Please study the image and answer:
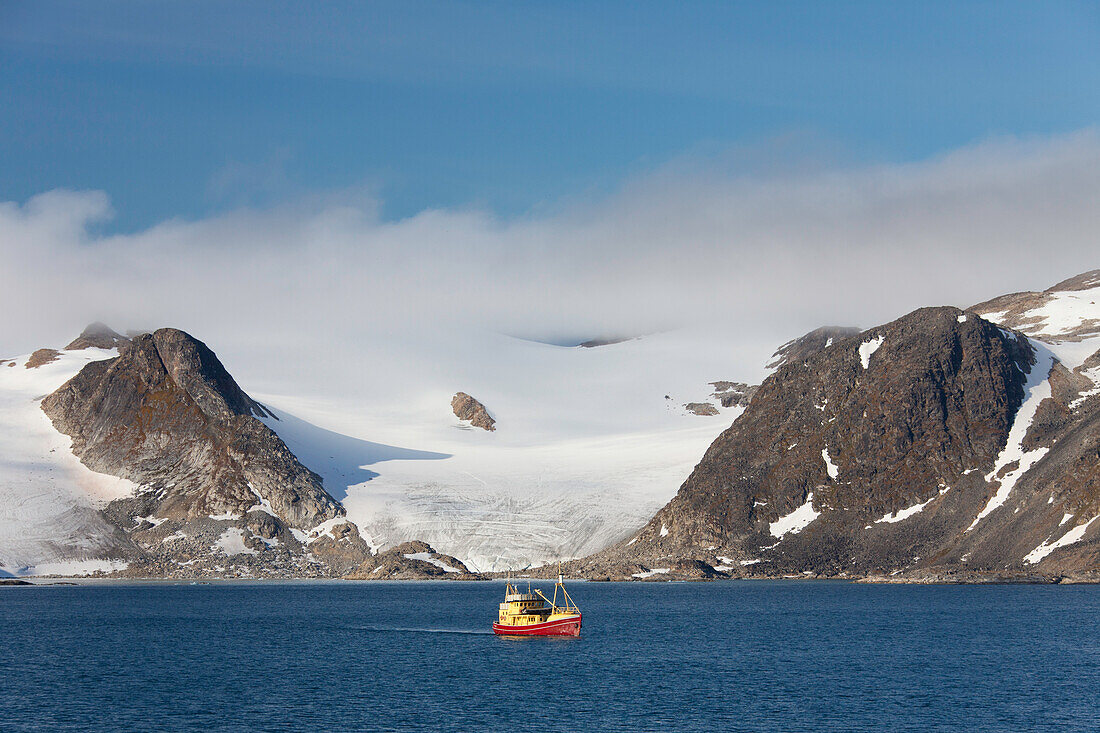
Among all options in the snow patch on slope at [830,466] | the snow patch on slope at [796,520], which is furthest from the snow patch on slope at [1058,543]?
the snow patch on slope at [830,466]

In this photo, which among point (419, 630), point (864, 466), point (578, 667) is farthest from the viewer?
point (864, 466)

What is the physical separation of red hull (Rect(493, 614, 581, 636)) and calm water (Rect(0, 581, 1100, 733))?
2.04 m

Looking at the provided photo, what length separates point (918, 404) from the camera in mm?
192250

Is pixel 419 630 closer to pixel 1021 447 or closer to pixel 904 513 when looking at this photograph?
pixel 904 513

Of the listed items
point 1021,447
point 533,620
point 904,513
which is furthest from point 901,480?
point 533,620

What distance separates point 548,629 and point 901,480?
96.3 metres

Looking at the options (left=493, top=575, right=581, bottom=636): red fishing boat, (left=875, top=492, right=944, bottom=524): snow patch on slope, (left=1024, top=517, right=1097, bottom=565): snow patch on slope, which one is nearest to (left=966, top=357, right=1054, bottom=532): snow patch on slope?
(left=875, top=492, right=944, bottom=524): snow patch on slope

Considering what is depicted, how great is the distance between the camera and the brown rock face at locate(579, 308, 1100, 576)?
16562 centimetres

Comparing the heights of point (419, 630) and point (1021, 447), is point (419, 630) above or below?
below

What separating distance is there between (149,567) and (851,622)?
12581cm

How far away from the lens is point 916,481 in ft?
600

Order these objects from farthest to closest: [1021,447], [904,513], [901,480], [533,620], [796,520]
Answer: [796,520], [901,480], [1021,447], [904,513], [533,620]

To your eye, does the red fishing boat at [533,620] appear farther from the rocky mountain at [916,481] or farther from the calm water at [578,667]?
the rocky mountain at [916,481]

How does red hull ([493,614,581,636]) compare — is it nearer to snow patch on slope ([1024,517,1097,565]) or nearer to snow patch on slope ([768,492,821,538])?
snow patch on slope ([1024,517,1097,565])
